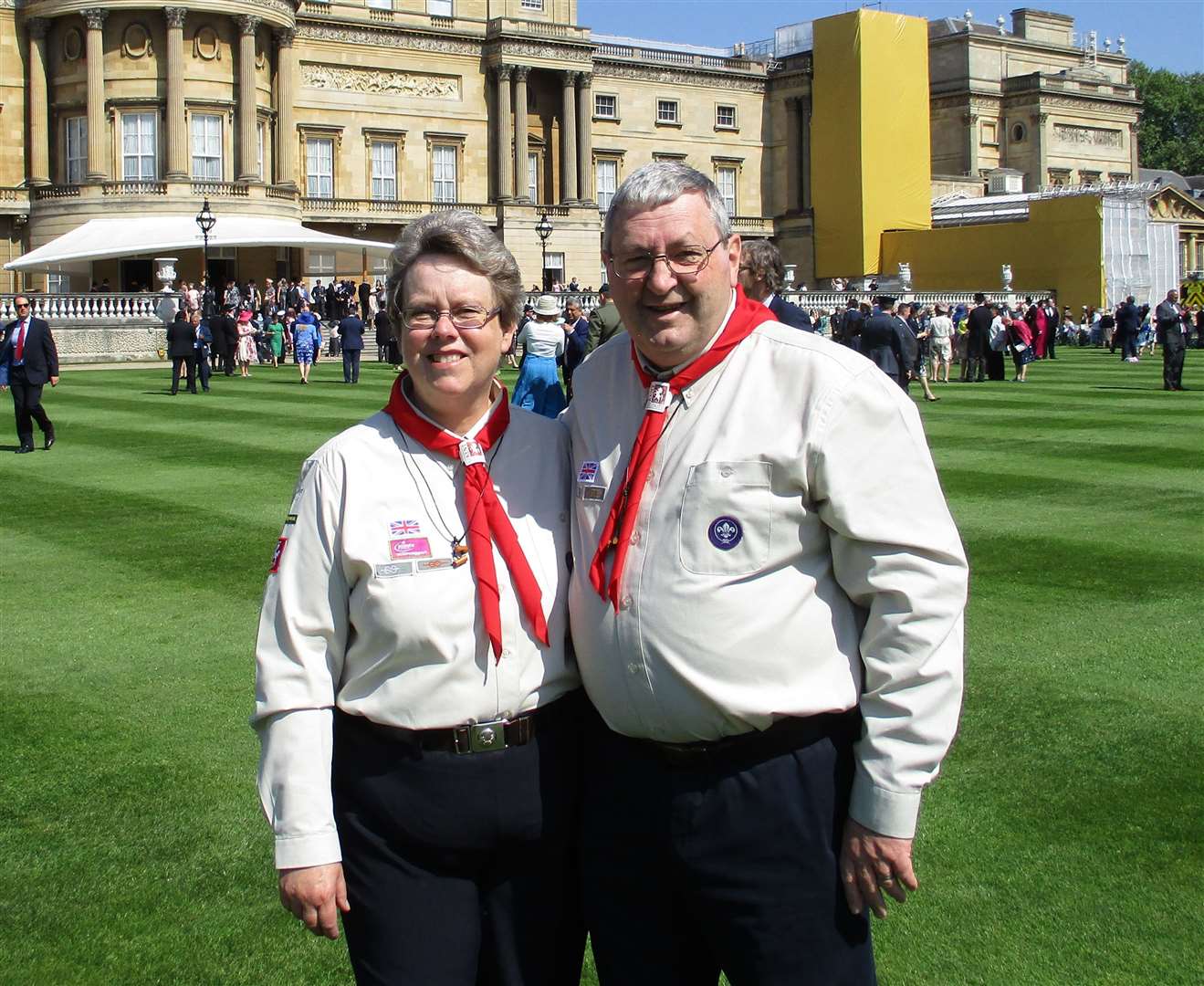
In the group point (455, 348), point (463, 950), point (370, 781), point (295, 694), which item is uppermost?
point (455, 348)

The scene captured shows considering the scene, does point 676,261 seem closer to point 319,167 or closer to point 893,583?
point 893,583

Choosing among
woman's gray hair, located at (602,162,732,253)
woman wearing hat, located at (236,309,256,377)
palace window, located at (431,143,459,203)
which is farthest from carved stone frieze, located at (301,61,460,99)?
woman's gray hair, located at (602,162,732,253)

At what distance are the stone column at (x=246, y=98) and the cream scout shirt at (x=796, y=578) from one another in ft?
181

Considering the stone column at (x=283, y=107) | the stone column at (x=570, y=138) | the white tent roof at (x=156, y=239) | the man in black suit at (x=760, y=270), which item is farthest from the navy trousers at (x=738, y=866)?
the stone column at (x=570, y=138)

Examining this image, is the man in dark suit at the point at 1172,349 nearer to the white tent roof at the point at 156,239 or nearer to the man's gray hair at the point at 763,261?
the man's gray hair at the point at 763,261

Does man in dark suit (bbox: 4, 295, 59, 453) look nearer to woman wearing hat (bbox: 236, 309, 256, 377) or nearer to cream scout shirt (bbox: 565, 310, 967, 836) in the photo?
woman wearing hat (bbox: 236, 309, 256, 377)

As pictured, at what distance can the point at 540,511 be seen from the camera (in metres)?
3.42

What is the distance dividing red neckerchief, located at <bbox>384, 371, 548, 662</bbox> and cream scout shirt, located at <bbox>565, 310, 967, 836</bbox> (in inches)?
6.4

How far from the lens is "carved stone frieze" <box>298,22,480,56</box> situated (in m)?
62.4

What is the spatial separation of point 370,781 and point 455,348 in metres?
0.96

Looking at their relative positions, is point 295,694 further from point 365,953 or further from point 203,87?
point 203,87

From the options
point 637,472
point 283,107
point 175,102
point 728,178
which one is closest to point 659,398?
point 637,472

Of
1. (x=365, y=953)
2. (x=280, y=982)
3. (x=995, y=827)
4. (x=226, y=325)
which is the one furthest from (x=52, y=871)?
(x=226, y=325)

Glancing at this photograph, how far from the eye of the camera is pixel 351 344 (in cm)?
3119
